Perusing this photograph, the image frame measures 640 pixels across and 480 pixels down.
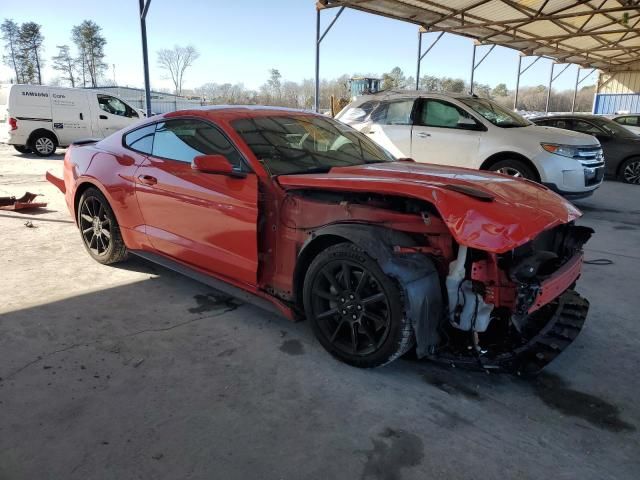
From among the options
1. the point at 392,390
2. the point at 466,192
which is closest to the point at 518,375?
the point at 392,390

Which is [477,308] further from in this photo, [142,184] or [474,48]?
[474,48]

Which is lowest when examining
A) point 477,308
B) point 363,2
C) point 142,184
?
point 477,308

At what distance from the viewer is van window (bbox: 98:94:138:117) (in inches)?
562

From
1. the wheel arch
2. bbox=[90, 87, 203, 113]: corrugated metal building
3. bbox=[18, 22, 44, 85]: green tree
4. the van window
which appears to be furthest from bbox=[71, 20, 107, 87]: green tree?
the wheel arch

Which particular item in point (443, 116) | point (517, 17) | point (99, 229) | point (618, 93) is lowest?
point (99, 229)

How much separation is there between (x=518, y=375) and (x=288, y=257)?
1518mm

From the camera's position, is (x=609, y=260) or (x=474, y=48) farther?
(x=474, y=48)

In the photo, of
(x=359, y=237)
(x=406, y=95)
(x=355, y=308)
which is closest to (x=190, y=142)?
(x=359, y=237)

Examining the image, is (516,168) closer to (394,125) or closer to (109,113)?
(394,125)

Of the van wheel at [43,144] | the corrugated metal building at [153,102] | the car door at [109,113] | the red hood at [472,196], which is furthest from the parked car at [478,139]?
the corrugated metal building at [153,102]

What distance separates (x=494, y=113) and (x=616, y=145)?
196 inches

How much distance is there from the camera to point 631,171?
35.3 ft

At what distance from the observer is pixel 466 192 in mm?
2586

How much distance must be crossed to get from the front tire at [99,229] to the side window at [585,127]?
10.6m
